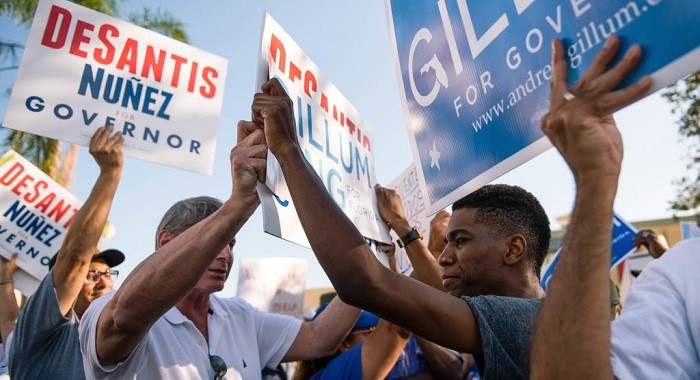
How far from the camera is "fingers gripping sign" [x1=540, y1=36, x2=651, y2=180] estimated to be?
1.12 m

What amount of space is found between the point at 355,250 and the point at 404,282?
159 mm

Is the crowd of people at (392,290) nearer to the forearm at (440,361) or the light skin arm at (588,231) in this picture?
the light skin arm at (588,231)

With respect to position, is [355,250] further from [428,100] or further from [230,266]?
[230,266]

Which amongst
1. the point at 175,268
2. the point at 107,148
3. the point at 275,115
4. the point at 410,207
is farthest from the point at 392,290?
the point at 410,207

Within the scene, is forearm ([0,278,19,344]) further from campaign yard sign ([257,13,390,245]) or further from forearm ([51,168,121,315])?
campaign yard sign ([257,13,390,245])

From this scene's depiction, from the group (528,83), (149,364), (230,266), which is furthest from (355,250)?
(230,266)

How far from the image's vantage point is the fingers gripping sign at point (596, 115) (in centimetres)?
112

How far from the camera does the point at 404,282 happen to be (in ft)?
5.08

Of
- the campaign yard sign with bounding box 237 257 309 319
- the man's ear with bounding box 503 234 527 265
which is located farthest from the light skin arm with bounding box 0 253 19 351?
the man's ear with bounding box 503 234 527 265

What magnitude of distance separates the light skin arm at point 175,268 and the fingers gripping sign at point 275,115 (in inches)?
5.9

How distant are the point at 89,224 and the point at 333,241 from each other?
1.60 meters

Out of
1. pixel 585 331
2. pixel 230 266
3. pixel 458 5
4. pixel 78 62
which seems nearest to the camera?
pixel 585 331

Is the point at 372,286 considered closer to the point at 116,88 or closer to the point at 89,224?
the point at 89,224

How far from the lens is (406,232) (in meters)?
2.71
